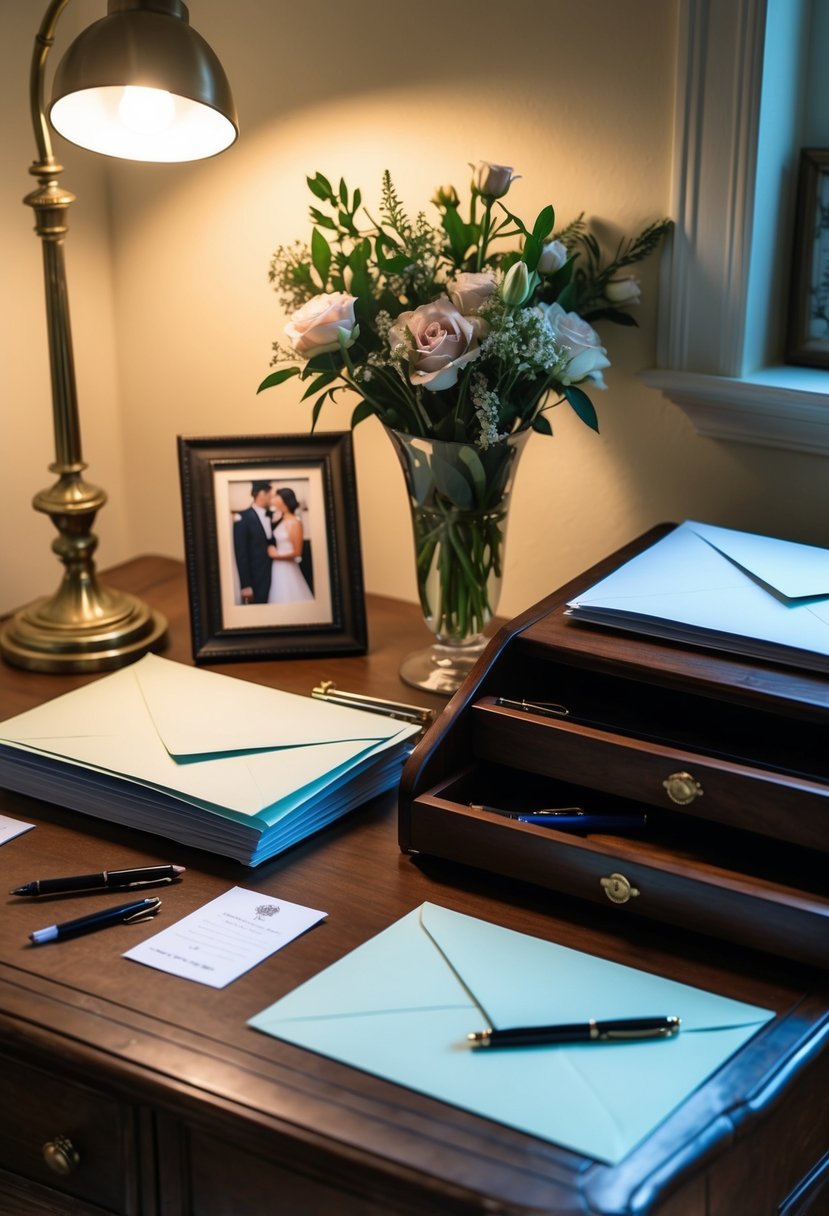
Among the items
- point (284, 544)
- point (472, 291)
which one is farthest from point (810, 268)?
point (284, 544)

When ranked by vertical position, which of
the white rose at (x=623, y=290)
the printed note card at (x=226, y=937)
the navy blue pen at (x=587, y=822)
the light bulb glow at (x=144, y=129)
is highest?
the light bulb glow at (x=144, y=129)

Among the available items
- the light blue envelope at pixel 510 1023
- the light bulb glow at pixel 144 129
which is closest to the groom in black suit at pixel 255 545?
the light bulb glow at pixel 144 129

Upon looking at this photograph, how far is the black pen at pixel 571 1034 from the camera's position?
90 centimetres

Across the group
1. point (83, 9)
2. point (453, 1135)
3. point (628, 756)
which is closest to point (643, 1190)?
point (453, 1135)

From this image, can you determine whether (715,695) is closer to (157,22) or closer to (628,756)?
(628,756)

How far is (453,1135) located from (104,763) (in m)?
0.51

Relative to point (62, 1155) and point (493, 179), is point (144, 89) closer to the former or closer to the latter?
point (493, 179)

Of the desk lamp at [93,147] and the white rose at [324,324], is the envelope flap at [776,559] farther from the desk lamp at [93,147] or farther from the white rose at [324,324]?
the desk lamp at [93,147]

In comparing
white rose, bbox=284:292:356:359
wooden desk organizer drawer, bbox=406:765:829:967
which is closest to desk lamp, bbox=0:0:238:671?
white rose, bbox=284:292:356:359

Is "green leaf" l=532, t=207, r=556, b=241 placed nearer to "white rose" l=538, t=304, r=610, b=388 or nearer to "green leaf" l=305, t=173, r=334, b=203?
"white rose" l=538, t=304, r=610, b=388

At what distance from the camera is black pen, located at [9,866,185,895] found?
1088 millimetres

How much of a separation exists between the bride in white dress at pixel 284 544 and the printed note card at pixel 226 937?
19.3 inches

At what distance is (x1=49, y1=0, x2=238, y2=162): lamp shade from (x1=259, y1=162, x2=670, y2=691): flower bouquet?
0.46 ft

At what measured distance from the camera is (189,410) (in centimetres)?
181
